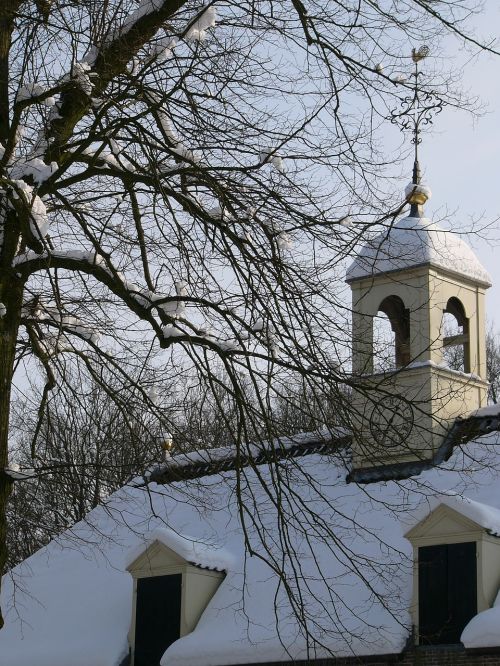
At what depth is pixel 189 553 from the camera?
17375mm

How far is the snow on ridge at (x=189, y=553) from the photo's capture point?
57.0 ft

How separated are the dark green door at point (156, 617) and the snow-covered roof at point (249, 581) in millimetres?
413

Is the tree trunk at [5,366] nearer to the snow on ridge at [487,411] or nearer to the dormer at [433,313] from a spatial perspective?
the dormer at [433,313]

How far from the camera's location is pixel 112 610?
18.7 metres

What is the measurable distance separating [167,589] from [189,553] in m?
0.69

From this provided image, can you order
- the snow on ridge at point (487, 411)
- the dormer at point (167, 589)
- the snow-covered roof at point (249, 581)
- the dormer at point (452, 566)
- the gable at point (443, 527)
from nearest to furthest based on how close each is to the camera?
1. the dormer at point (452, 566)
2. the gable at point (443, 527)
3. the snow-covered roof at point (249, 581)
4. the dormer at point (167, 589)
5. the snow on ridge at point (487, 411)

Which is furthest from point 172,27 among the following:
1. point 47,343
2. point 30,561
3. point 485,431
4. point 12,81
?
point 30,561

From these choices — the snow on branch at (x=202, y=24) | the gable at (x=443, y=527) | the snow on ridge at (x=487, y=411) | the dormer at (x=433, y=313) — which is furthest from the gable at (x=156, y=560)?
the snow on branch at (x=202, y=24)

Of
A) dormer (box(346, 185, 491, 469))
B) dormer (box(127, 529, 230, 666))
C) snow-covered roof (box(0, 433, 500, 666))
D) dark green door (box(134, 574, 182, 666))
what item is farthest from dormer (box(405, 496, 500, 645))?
dark green door (box(134, 574, 182, 666))

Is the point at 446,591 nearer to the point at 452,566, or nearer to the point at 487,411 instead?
the point at 452,566

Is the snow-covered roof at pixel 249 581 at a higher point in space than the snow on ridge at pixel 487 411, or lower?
lower

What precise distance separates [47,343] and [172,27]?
319cm

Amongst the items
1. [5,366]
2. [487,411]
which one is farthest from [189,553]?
[5,366]

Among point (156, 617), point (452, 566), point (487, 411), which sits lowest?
point (156, 617)
